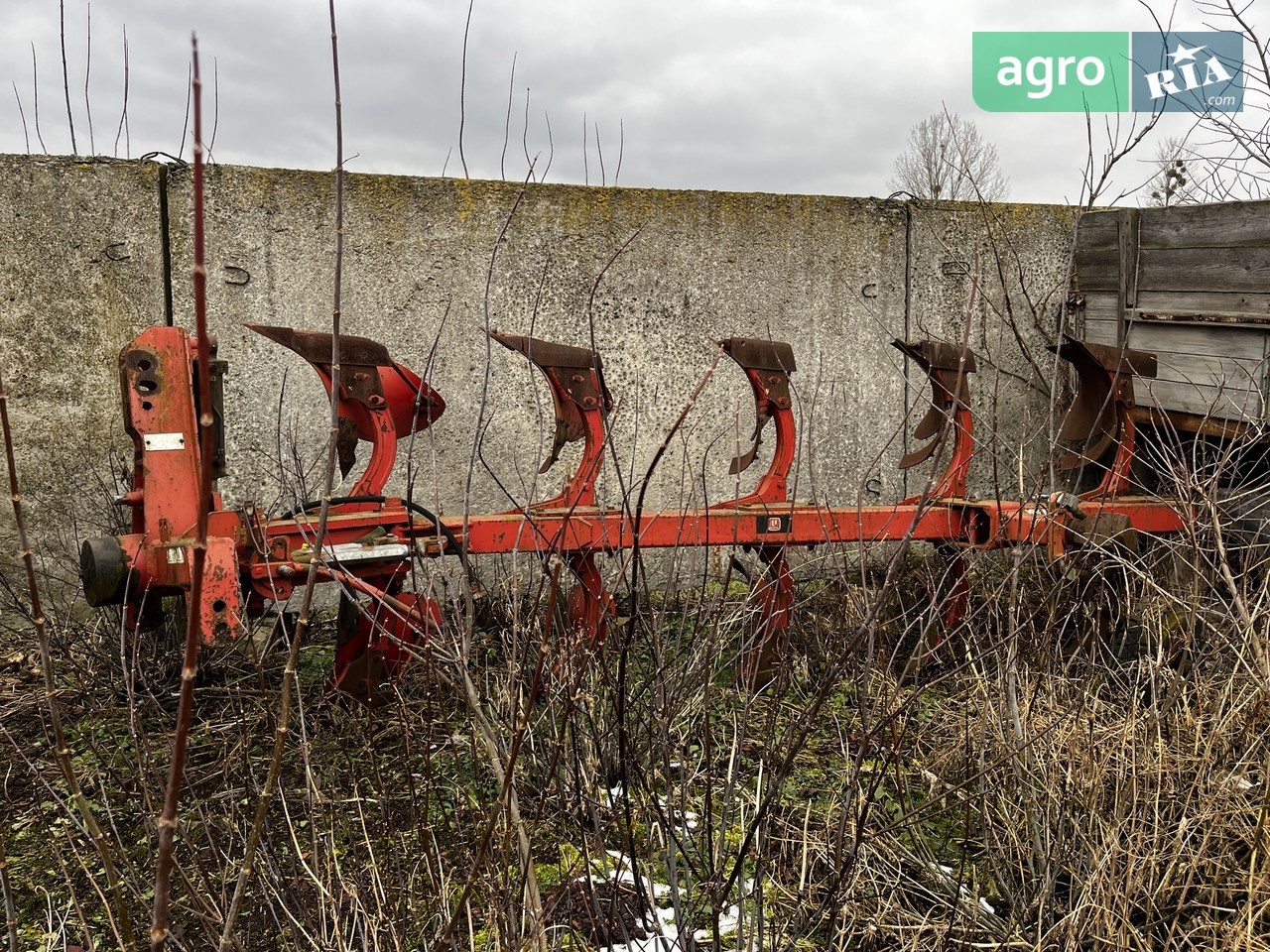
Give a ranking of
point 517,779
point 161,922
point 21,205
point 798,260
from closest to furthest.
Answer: point 161,922, point 517,779, point 21,205, point 798,260

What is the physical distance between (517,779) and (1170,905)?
136 cm

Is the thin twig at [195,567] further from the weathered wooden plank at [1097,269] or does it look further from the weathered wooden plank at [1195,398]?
the weathered wooden plank at [1097,269]

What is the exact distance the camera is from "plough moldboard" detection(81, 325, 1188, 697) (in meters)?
2.59

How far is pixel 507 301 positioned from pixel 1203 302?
9.77 ft

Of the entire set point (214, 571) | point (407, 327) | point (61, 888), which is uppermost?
point (407, 327)

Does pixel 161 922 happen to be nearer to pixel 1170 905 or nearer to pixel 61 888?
pixel 61 888

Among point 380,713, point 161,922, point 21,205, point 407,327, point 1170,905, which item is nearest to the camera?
point 161,922

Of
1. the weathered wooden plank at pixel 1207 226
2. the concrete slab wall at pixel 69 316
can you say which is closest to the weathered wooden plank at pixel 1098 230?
the weathered wooden plank at pixel 1207 226

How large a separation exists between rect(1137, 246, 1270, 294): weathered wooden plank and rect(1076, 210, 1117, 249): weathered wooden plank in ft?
0.63

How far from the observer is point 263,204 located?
414 cm

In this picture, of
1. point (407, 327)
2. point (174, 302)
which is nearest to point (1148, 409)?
point (407, 327)

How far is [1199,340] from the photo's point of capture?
4258 millimetres

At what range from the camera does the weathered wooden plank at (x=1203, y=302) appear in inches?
157

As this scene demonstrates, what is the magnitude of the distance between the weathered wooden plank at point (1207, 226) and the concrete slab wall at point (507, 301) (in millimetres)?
567
